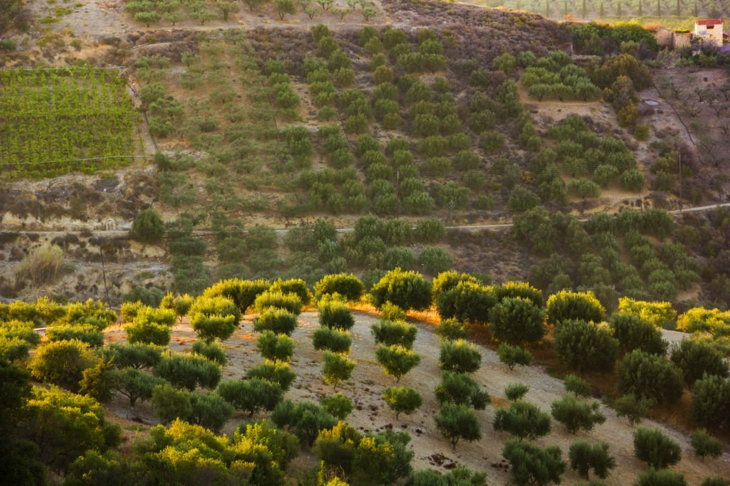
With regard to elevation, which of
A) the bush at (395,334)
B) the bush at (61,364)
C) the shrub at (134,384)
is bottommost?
the bush at (395,334)

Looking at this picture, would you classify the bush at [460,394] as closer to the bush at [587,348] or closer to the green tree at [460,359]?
the green tree at [460,359]

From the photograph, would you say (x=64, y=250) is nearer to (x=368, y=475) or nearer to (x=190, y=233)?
(x=190, y=233)

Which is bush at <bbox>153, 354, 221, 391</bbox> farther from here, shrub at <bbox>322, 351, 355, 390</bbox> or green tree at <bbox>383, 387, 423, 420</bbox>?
green tree at <bbox>383, 387, 423, 420</bbox>

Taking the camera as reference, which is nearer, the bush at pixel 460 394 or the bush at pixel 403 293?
the bush at pixel 460 394

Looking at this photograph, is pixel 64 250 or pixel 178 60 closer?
pixel 64 250

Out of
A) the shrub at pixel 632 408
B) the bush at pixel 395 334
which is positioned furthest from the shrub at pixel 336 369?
the shrub at pixel 632 408

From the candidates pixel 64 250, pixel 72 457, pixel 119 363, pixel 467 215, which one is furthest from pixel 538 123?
pixel 72 457
